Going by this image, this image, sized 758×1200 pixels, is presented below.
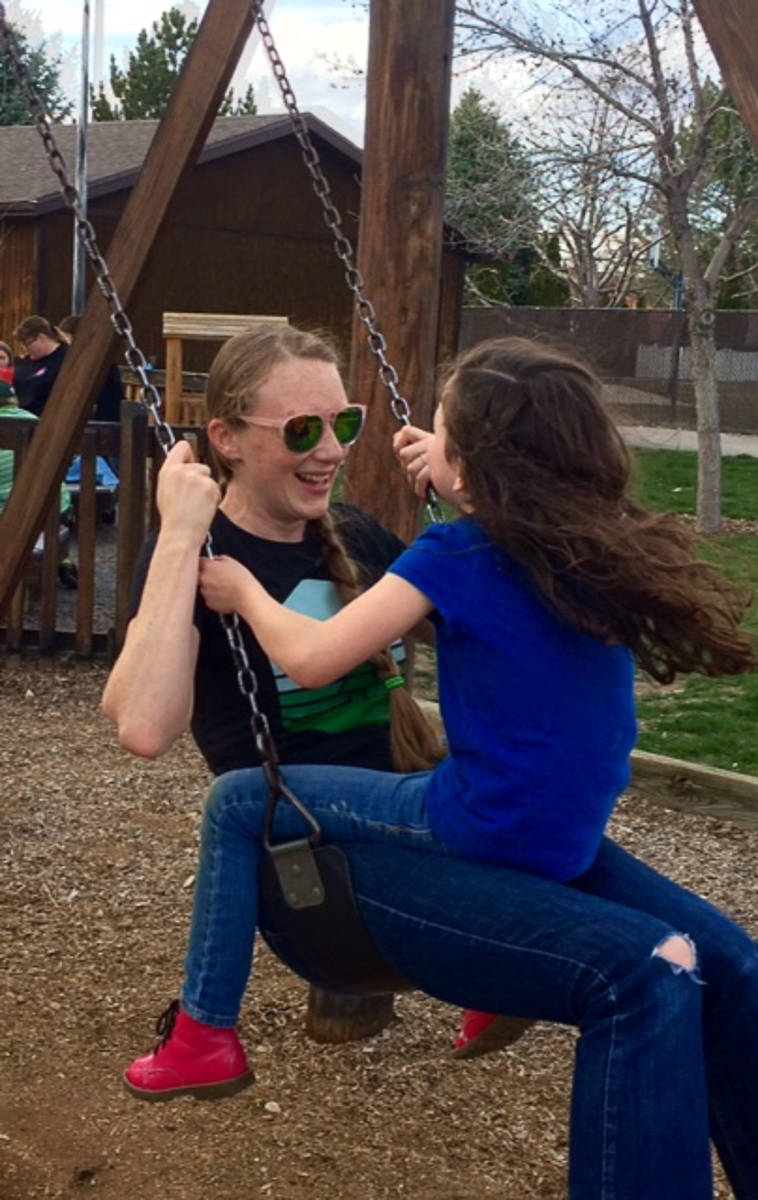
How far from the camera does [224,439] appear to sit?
2469 millimetres

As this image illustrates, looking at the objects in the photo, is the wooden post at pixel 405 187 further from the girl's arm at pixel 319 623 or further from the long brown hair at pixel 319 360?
the girl's arm at pixel 319 623

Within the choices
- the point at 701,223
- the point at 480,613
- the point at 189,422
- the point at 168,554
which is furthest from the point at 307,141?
the point at 701,223

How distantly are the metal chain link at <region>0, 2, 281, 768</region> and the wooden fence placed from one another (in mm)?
3420

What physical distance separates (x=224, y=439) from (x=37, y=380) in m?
7.56

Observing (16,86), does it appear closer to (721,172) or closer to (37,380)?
(721,172)

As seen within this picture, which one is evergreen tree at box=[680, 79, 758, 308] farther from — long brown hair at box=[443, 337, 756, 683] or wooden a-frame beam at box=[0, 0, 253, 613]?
long brown hair at box=[443, 337, 756, 683]

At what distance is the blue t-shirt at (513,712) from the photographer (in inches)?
77.2

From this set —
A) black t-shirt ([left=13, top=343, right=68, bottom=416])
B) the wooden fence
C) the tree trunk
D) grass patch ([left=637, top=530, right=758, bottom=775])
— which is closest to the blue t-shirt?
grass patch ([left=637, top=530, right=758, bottom=775])

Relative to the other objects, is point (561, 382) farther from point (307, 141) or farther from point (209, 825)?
point (307, 141)

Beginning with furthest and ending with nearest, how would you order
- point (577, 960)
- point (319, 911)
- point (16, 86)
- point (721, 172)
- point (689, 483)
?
point (16, 86), point (721, 172), point (689, 483), point (319, 911), point (577, 960)

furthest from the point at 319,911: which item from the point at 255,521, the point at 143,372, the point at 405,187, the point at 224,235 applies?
the point at 224,235

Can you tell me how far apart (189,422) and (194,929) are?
10.7 meters

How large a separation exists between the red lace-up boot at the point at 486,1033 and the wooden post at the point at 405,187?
1897mm

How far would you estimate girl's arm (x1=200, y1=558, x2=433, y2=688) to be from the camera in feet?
6.57
